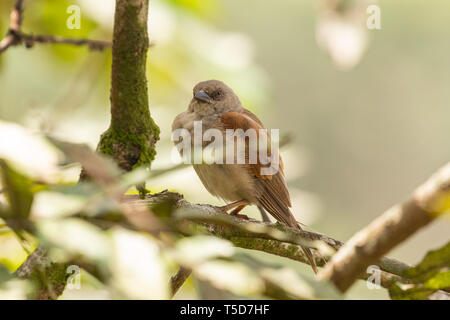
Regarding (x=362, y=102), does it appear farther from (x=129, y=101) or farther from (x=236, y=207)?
(x=129, y=101)

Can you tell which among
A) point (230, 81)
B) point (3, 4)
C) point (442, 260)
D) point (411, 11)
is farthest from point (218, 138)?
point (411, 11)

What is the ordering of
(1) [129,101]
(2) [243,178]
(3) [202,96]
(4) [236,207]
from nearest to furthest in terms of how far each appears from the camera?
(1) [129,101]
(2) [243,178]
(4) [236,207]
(3) [202,96]

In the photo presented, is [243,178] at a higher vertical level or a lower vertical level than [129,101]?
higher

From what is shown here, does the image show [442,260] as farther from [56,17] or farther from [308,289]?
[56,17]

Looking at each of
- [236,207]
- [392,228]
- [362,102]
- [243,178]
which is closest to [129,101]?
[392,228]

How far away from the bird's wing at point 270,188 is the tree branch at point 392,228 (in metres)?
2.47

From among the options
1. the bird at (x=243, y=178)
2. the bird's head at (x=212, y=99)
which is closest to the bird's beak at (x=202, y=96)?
the bird's head at (x=212, y=99)

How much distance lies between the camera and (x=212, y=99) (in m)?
4.18

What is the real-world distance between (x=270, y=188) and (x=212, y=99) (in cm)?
91

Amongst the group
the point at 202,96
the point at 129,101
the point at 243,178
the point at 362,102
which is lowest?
the point at 129,101

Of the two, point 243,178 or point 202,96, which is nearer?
point 243,178

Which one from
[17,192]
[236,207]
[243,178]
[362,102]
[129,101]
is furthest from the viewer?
[362,102]

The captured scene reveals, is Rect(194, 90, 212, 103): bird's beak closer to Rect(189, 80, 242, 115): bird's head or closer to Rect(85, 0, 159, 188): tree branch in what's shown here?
Rect(189, 80, 242, 115): bird's head

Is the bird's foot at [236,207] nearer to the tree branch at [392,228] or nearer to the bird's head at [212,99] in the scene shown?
the bird's head at [212,99]
